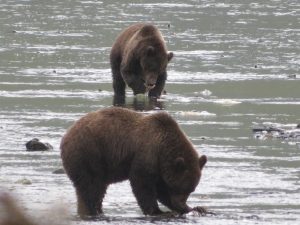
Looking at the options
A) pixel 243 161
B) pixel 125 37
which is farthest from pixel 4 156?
pixel 125 37

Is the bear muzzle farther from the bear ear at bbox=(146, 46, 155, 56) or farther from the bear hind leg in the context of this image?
the bear hind leg

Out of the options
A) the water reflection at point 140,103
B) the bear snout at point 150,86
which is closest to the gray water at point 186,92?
the water reflection at point 140,103

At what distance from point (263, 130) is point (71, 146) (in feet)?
16.6

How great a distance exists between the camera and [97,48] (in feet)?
75.1

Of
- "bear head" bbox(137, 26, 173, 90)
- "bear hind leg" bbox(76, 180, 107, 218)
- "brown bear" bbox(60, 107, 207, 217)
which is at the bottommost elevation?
"bear head" bbox(137, 26, 173, 90)

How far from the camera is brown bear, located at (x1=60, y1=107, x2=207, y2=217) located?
8.25 m

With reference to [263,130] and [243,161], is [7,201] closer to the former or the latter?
[243,161]

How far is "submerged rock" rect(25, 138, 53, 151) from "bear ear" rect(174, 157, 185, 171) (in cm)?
344

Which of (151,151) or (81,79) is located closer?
(151,151)

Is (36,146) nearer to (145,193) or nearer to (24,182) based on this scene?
(24,182)

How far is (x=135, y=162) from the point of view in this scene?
8.30m

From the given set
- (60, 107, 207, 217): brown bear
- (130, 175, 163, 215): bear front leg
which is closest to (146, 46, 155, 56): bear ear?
(60, 107, 207, 217): brown bear

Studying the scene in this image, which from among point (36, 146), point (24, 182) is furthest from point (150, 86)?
point (24, 182)

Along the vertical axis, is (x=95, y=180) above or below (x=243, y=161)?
above
